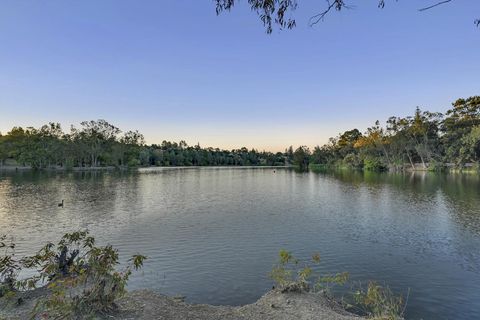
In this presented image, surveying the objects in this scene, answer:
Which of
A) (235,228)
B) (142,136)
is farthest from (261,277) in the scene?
(142,136)

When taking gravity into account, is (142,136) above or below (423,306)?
above

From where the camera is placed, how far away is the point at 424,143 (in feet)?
306

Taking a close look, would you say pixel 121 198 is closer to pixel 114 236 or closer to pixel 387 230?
pixel 114 236

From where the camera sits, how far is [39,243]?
16469 millimetres

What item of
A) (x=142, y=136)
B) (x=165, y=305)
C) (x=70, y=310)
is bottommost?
(x=165, y=305)

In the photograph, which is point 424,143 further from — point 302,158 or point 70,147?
point 70,147

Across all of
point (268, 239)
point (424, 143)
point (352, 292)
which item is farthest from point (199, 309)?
point (424, 143)

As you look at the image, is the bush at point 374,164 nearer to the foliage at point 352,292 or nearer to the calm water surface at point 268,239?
the calm water surface at point 268,239

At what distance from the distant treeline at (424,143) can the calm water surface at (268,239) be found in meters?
55.5

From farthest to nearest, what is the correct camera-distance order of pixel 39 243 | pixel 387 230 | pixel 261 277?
pixel 387 230 → pixel 39 243 → pixel 261 277

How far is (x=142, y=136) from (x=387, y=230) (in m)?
127

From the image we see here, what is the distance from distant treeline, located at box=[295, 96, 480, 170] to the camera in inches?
3118

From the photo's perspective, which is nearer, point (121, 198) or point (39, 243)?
point (39, 243)

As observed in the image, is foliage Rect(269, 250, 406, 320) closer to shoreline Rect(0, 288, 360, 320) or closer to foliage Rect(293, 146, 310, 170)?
shoreline Rect(0, 288, 360, 320)
